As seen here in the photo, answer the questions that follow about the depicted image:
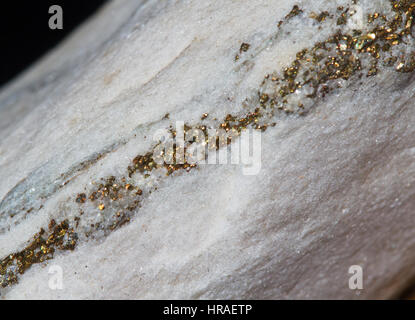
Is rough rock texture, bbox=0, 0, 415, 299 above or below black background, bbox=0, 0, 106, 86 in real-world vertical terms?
below

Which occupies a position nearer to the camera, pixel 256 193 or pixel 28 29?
pixel 256 193

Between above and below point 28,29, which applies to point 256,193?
below

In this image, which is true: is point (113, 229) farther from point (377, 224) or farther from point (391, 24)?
point (391, 24)

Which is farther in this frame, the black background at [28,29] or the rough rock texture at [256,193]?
the black background at [28,29]

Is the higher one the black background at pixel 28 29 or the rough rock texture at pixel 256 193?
the black background at pixel 28 29
